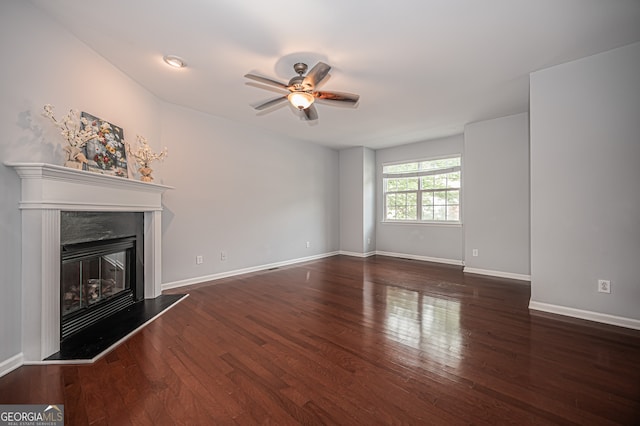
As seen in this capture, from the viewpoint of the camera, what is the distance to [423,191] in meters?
6.02

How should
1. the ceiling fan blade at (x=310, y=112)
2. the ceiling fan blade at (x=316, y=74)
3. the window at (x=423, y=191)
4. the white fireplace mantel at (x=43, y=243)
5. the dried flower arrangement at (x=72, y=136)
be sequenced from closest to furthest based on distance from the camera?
the white fireplace mantel at (x=43, y=243) → the dried flower arrangement at (x=72, y=136) → the ceiling fan blade at (x=316, y=74) → the ceiling fan blade at (x=310, y=112) → the window at (x=423, y=191)

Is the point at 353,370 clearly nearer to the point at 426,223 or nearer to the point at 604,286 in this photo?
the point at 604,286

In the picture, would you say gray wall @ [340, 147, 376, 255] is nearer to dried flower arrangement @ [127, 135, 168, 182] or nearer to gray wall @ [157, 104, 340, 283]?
gray wall @ [157, 104, 340, 283]

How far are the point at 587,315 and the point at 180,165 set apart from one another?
5.21 metres

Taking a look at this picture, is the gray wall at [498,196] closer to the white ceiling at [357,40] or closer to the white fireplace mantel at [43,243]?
the white ceiling at [357,40]

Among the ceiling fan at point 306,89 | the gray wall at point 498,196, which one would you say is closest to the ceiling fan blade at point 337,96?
the ceiling fan at point 306,89

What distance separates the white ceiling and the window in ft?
7.02

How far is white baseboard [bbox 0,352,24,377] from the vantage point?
1.83m

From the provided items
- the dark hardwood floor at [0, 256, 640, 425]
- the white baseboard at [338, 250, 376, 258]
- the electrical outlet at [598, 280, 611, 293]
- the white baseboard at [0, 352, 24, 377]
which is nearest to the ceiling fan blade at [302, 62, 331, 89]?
the dark hardwood floor at [0, 256, 640, 425]

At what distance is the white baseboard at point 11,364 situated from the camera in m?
1.83

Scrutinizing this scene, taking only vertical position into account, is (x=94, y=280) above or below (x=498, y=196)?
below

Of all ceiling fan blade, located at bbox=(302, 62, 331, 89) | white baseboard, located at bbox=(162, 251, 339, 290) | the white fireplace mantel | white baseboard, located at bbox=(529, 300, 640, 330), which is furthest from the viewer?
white baseboard, located at bbox=(162, 251, 339, 290)

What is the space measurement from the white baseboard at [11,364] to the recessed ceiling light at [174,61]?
108 inches

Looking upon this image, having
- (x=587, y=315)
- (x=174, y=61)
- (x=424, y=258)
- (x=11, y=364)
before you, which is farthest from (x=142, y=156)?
(x=424, y=258)
